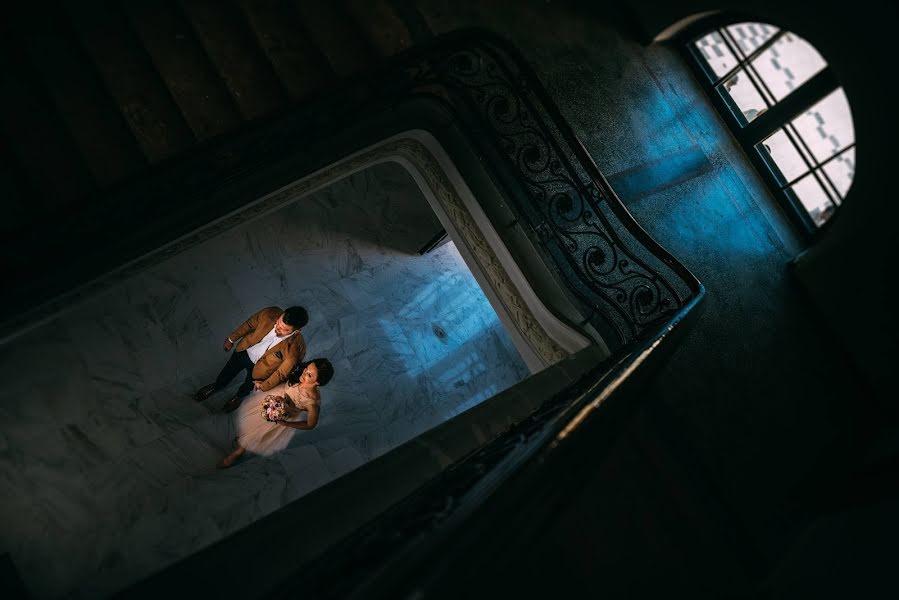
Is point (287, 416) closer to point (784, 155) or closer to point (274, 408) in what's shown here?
point (274, 408)

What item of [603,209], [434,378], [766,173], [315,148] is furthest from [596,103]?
[434,378]

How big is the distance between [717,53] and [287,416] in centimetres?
641

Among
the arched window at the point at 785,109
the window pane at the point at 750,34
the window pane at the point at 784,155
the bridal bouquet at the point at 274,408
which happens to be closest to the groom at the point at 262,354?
the bridal bouquet at the point at 274,408

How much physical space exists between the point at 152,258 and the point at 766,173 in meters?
6.52

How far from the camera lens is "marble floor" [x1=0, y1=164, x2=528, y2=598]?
488 cm

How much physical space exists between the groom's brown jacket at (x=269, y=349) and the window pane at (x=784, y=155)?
19.0 ft

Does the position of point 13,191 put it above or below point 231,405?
above

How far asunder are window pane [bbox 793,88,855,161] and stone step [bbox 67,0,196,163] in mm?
5869

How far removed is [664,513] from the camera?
2633 mm

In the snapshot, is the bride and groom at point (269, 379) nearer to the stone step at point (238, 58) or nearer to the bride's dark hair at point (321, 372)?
the bride's dark hair at point (321, 372)

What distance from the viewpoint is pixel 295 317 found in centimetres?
585

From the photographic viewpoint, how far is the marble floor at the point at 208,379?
488 cm

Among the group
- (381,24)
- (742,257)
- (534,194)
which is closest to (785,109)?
(742,257)

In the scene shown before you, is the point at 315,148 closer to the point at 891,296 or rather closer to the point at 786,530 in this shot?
the point at 786,530
